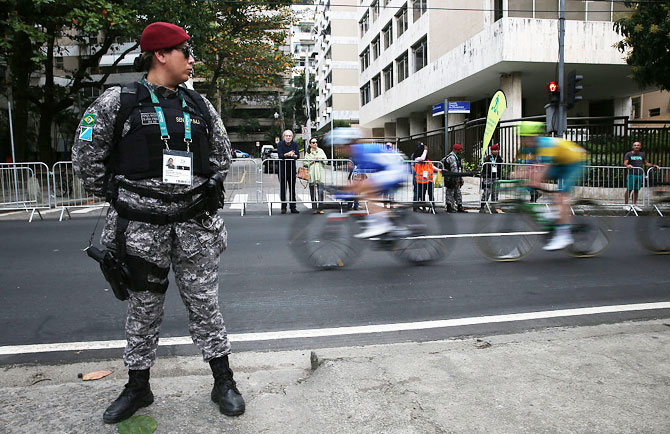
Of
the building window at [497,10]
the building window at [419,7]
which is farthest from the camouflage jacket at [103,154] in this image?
the building window at [419,7]

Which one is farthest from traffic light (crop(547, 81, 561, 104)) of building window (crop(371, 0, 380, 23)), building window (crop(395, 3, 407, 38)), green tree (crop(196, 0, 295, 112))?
A: building window (crop(371, 0, 380, 23))

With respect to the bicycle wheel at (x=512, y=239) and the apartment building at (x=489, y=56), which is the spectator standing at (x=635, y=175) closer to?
the apartment building at (x=489, y=56)

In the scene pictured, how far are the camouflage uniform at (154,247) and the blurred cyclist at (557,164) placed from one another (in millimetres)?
5123

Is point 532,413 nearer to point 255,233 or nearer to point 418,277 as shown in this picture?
point 418,277

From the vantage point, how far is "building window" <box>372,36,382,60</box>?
41.7 meters

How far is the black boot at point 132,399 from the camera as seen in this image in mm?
2533

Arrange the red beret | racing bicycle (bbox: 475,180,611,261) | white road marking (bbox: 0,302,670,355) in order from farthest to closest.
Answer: racing bicycle (bbox: 475,180,611,261) → white road marking (bbox: 0,302,670,355) → the red beret

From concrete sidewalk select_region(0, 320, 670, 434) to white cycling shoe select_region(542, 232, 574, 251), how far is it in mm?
3225

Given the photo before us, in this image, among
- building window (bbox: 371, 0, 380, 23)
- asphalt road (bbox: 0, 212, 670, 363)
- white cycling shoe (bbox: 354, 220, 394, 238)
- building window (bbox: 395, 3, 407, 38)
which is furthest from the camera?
building window (bbox: 371, 0, 380, 23)

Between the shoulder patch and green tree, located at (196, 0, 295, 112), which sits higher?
green tree, located at (196, 0, 295, 112)

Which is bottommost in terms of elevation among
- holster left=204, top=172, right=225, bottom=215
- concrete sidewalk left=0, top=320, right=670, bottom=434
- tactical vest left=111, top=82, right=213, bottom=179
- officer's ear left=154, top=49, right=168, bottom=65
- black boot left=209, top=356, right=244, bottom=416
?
concrete sidewalk left=0, top=320, right=670, bottom=434

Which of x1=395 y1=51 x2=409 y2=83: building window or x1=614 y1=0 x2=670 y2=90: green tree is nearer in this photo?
x1=614 y1=0 x2=670 y2=90: green tree

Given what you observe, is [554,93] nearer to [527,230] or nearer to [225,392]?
[527,230]

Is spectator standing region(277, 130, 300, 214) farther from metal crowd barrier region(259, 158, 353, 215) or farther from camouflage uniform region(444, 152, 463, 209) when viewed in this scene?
camouflage uniform region(444, 152, 463, 209)
